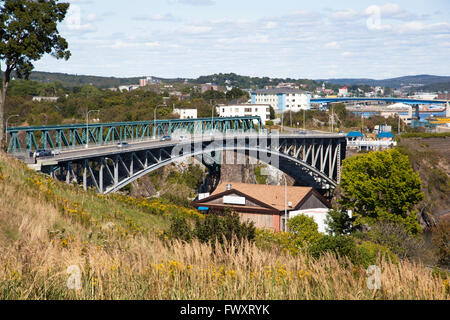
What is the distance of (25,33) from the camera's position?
117 feet

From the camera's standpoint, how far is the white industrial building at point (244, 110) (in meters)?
125

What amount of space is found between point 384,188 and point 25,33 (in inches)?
1325

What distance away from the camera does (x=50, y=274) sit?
8805 mm

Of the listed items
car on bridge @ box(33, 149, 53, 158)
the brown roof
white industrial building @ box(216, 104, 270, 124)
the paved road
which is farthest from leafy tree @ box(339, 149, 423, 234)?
white industrial building @ box(216, 104, 270, 124)

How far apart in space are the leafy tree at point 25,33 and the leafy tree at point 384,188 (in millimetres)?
30223

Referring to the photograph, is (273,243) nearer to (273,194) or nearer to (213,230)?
(213,230)

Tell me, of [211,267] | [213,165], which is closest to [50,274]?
[211,267]

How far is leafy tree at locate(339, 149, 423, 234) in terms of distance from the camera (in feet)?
161

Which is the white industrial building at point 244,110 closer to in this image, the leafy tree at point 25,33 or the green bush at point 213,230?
the leafy tree at point 25,33

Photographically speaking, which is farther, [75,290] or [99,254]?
[99,254]

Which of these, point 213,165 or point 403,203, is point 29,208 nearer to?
point 403,203

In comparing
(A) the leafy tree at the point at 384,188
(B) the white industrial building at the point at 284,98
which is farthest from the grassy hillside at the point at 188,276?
(B) the white industrial building at the point at 284,98
